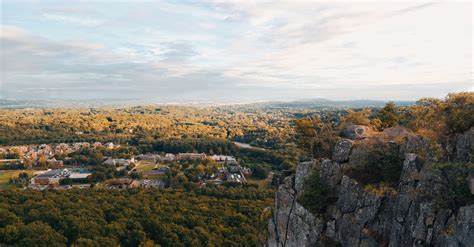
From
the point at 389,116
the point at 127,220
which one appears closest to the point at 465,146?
the point at 389,116

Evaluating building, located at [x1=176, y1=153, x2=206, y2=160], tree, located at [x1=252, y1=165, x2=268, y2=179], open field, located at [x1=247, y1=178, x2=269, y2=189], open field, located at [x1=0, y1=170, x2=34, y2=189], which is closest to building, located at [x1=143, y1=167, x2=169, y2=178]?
building, located at [x1=176, y1=153, x2=206, y2=160]

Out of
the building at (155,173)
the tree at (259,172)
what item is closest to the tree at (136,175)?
the building at (155,173)

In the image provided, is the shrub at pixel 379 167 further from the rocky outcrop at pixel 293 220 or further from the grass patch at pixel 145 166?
the grass patch at pixel 145 166

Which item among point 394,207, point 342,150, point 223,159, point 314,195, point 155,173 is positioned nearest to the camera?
point 394,207

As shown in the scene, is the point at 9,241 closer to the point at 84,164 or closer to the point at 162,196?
the point at 162,196

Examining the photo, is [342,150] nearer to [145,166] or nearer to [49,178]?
[49,178]

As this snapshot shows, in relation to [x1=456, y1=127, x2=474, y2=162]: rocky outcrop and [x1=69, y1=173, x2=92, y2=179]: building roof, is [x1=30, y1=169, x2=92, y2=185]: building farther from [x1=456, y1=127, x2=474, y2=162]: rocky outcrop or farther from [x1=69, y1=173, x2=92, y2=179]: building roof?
[x1=456, y1=127, x2=474, y2=162]: rocky outcrop

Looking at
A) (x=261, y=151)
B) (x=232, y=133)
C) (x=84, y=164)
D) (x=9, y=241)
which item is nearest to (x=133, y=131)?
(x=232, y=133)
